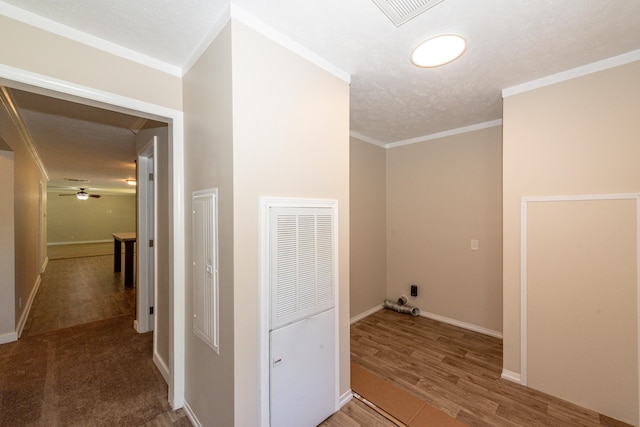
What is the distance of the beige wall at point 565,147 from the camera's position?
5.82 feet

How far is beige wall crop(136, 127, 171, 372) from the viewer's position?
228 cm

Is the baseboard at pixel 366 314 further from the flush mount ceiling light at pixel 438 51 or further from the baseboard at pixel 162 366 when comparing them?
the flush mount ceiling light at pixel 438 51

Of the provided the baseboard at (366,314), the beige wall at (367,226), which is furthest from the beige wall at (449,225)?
the baseboard at (366,314)

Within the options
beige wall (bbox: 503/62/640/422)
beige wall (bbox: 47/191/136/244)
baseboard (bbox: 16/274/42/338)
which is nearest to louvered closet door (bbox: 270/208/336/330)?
beige wall (bbox: 503/62/640/422)

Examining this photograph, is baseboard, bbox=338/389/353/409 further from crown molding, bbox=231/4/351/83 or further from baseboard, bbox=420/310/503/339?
crown molding, bbox=231/4/351/83

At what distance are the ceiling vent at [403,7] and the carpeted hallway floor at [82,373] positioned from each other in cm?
288

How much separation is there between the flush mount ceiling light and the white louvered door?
1221 mm

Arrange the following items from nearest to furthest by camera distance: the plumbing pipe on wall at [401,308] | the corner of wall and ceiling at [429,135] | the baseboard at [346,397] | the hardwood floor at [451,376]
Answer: the hardwood floor at [451,376]
the baseboard at [346,397]
the corner of wall and ceiling at [429,135]
the plumbing pipe on wall at [401,308]

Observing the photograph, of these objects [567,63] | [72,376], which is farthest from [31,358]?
[567,63]

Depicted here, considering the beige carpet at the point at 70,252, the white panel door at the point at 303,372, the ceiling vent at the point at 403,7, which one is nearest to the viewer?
the ceiling vent at the point at 403,7

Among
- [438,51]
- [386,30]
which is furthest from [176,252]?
[438,51]

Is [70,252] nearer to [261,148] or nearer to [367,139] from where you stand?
[367,139]

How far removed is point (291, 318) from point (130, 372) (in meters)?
1.95

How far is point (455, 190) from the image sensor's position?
339 cm
